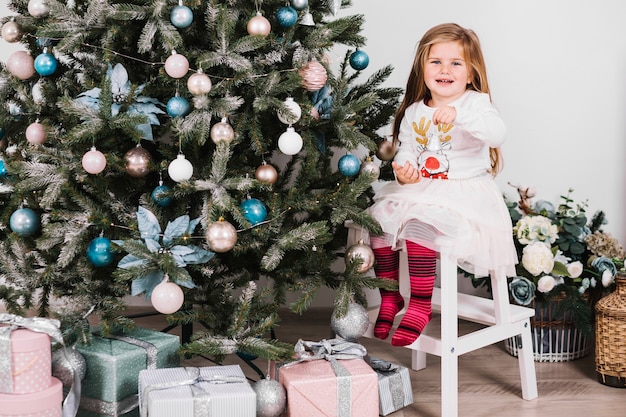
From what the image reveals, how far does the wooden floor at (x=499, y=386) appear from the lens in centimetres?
213

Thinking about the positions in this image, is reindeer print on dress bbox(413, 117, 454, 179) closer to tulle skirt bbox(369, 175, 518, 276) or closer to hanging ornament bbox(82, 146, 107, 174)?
tulle skirt bbox(369, 175, 518, 276)

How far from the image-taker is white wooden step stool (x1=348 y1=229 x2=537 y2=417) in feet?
6.49

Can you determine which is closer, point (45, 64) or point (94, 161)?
Answer: point (94, 161)

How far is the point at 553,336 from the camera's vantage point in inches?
99.7

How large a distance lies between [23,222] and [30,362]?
1.65ft

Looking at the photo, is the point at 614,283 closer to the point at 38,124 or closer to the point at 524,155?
the point at 524,155

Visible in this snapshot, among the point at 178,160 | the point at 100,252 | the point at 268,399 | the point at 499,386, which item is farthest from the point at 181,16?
the point at 499,386

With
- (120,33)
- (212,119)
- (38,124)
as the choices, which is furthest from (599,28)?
(38,124)

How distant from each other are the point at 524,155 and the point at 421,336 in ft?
3.99

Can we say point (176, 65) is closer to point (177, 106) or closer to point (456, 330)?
point (177, 106)

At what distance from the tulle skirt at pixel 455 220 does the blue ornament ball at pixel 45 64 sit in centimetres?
97

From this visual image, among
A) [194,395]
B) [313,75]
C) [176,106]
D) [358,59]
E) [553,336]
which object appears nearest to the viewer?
[194,395]

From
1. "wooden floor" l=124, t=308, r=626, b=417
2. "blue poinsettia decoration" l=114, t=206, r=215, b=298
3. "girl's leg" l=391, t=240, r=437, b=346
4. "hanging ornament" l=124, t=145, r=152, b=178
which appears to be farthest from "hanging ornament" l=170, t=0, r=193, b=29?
"wooden floor" l=124, t=308, r=626, b=417

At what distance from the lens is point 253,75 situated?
198cm
